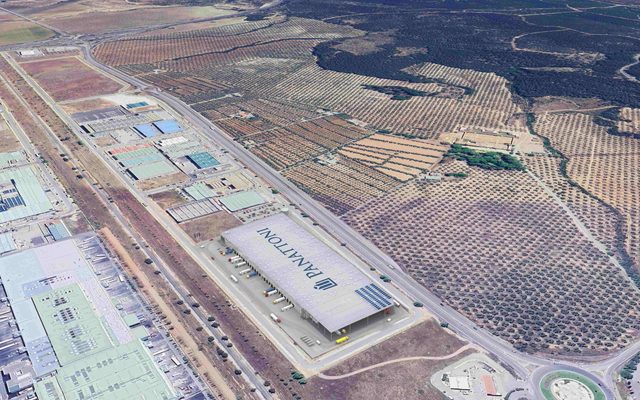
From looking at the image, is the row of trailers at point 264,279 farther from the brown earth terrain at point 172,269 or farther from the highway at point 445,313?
the highway at point 445,313

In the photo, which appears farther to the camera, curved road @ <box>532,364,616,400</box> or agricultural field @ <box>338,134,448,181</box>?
agricultural field @ <box>338,134,448,181</box>

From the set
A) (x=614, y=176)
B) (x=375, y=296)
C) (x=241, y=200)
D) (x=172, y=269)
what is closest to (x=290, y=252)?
(x=375, y=296)

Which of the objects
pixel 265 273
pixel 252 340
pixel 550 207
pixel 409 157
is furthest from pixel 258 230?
pixel 550 207

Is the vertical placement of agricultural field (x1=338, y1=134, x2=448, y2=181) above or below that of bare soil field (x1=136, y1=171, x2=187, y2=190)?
below

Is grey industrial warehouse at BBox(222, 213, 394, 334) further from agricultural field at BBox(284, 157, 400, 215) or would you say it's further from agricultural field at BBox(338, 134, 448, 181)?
agricultural field at BBox(338, 134, 448, 181)

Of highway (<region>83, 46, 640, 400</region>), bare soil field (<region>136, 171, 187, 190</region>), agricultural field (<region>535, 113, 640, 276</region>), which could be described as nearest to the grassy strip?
highway (<region>83, 46, 640, 400</region>)

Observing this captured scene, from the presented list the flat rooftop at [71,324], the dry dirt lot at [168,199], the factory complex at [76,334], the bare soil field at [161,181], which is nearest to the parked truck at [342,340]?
the factory complex at [76,334]

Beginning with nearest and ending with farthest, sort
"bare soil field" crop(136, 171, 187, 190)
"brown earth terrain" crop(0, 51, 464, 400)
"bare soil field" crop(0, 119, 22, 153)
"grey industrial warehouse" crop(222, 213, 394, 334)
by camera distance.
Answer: "brown earth terrain" crop(0, 51, 464, 400)
"grey industrial warehouse" crop(222, 213, 394, 334)
"bare soil field" crop(136, 171, 187, 190)
"bare soil field" crop(0, 119, 22, 153)
